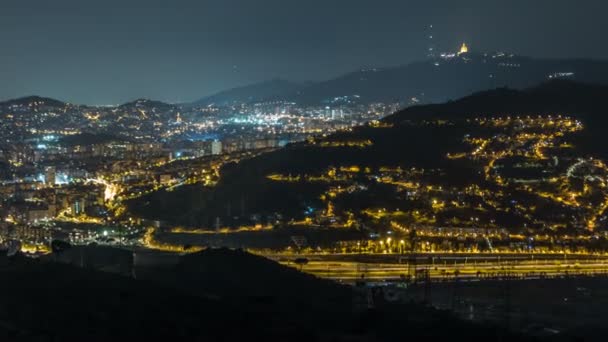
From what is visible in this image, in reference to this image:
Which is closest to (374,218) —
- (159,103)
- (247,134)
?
(247,134)

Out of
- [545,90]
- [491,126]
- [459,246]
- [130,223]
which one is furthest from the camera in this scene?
[545,90]

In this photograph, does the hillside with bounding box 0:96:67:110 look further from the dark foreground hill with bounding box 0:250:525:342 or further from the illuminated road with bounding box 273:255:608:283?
the dark foreground hill with bounding box 0:250:525:342

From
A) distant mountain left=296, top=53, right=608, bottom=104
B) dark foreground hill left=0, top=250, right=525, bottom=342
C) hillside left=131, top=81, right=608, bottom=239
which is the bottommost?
dark foreground hill left=0, top=250, right=525, bottom=342

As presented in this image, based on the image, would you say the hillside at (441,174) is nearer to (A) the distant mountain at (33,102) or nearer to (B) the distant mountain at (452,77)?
(B) the distant mountain at (452,77)

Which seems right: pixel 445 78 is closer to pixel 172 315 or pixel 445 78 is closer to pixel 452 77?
pixel 452 77

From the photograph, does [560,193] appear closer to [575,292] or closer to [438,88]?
[575,292]

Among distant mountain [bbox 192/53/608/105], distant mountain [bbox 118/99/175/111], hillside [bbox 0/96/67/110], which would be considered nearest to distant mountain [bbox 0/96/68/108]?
hillside [bbox 0/96/67/110]

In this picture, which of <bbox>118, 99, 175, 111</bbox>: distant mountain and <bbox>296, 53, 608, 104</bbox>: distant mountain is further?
<bbox>118, 99, 175, 111</bbox>: distant mountain

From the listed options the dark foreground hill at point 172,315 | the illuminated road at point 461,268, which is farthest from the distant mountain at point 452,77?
the dark foreground hill at point 172,315
